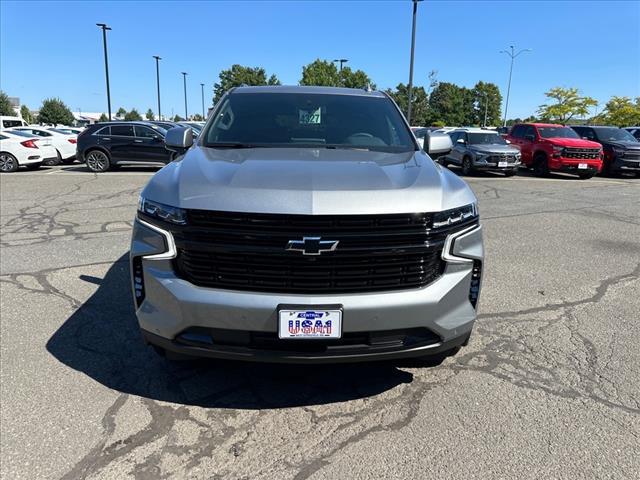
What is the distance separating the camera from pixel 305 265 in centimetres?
241

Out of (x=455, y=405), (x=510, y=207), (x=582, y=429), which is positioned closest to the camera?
(x=582, y=429)

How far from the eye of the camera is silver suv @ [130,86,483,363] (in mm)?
2387

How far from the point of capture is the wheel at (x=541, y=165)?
1598 cm

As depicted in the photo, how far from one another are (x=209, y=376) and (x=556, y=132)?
16.7 metres

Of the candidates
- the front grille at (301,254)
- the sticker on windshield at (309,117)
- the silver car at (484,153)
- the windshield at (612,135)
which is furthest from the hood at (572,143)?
the front grille at (301,254)

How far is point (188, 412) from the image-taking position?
2.78 metres

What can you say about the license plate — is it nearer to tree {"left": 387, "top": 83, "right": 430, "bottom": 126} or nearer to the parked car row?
the parked car row

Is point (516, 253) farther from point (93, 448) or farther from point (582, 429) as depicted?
point (93, 448)

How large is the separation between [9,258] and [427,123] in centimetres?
8723

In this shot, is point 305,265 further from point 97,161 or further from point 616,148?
point 616,148

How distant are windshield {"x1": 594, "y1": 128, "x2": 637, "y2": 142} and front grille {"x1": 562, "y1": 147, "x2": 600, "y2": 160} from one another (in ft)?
7.73

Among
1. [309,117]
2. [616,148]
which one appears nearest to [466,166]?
[616,148]

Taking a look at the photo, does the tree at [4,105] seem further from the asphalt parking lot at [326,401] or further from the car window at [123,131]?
the asphalt parking lot at [326,401]

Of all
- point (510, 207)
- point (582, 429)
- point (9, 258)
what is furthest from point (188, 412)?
point (510, 207)
